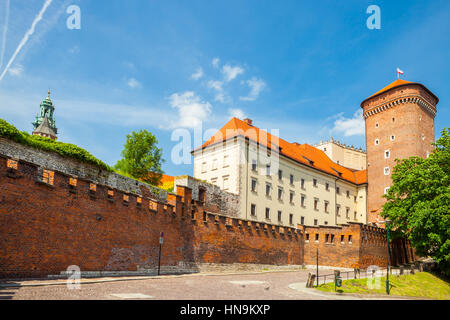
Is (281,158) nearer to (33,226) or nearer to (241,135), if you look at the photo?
(241,135)

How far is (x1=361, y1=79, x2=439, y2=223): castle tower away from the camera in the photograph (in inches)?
2093

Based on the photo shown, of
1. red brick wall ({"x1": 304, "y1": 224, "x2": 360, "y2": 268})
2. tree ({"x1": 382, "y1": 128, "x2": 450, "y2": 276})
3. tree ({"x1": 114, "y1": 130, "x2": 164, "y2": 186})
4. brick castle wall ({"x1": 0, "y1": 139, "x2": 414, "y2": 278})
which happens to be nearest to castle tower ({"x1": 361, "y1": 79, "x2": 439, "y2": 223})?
tree ({"x1": 382, "y1": 128, "x2": 450, "y2": 276})

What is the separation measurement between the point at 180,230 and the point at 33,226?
1152 centimetres

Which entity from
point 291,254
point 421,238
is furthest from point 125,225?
point 421,238

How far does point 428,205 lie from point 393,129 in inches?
855

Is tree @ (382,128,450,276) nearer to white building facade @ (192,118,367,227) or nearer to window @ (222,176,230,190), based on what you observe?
white building facade @ (192,118,367,227)

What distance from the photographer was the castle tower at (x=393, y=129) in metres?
53.2

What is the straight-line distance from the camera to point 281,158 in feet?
160

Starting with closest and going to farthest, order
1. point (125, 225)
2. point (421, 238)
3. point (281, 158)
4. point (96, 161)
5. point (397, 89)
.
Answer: point (125, 225) < point (96, 161) < point (421, 238) < point (281, 158) < point (397, 89)

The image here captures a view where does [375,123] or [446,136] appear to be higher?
[375,123]

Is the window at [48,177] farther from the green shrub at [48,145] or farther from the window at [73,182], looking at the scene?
the green shrub at [48,145]

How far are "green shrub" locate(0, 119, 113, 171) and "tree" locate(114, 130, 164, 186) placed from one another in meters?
16.8

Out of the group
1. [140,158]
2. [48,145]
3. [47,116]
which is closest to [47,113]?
[47,116]

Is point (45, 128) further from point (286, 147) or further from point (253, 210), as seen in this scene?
point (253, 210)
